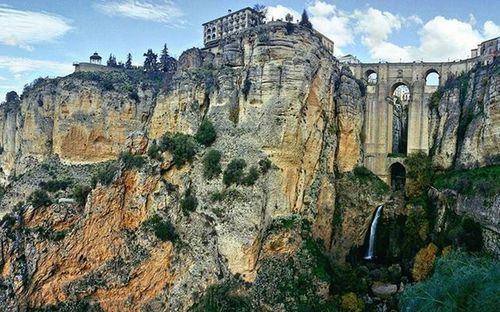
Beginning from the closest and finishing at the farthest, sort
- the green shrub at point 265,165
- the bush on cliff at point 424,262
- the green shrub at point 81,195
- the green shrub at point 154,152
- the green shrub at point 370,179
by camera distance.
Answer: the bush on cliff at point 424,262
the green shrub at point 265,165
the green shrub at point 81,195
the green shrub at point 154,152
the green shrub at point 370,179

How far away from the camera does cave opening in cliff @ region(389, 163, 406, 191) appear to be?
40.9 m

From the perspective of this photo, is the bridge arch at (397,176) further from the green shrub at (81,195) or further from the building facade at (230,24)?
the green shrub at (81,195)

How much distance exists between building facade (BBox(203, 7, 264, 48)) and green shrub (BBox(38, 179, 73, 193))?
67.7ft

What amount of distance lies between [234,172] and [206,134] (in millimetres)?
3993

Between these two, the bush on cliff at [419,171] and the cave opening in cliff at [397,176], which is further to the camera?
the cave opening in cliff at [397,176]

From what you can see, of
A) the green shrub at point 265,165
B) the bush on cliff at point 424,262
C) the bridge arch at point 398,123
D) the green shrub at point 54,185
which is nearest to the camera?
the bush on cliff at point 424,262

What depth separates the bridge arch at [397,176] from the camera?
4073 centimetres

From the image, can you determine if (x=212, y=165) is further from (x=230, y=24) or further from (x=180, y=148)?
(x=230, y=24)

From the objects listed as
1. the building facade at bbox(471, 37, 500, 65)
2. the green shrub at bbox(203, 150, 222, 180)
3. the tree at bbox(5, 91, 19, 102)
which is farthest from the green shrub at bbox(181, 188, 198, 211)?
the tree at bbox(5, 91, 19, 102)

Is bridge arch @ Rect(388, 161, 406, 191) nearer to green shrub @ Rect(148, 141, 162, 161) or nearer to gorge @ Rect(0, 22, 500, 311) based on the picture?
gorge @ Rect(0, 22, 500, 311)

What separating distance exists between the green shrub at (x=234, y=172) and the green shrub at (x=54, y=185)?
1354 centimetres

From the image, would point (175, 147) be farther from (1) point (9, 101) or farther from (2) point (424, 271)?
(1) point (9, 101)

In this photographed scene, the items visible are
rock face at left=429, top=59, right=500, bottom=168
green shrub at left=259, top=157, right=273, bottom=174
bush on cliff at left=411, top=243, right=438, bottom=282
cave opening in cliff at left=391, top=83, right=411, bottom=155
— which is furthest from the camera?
cave opening in cliff at left=391, top=83, right=411, bottom=155

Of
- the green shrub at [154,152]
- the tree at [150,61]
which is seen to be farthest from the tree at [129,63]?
the green shrub at [154,152]
